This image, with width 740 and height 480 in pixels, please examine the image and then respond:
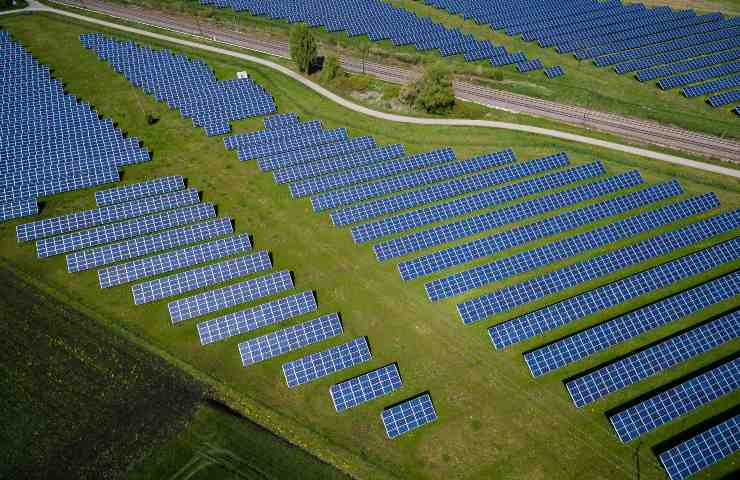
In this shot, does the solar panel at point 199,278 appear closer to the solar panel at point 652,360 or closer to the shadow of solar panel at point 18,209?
the shadow of solar panel at point 18,209

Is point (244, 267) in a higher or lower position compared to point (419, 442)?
higher

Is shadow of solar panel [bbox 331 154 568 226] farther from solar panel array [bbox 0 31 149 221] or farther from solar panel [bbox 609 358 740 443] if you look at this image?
solar panel [bbox 609 358 740 443]

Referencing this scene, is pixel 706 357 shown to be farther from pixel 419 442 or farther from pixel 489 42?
pixel 489 42

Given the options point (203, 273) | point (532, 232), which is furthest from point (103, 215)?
point (532, 232)

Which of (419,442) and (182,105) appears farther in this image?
(182,105)

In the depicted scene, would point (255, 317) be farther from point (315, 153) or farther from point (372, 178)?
point (315, 153)

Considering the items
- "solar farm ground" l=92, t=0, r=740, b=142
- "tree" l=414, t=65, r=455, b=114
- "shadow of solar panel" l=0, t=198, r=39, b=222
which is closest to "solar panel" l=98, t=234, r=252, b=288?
"shadow of solar panel" l=0, t=198, r=39, b=222

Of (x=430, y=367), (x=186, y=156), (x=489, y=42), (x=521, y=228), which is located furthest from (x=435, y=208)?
(x=489, y=42)
